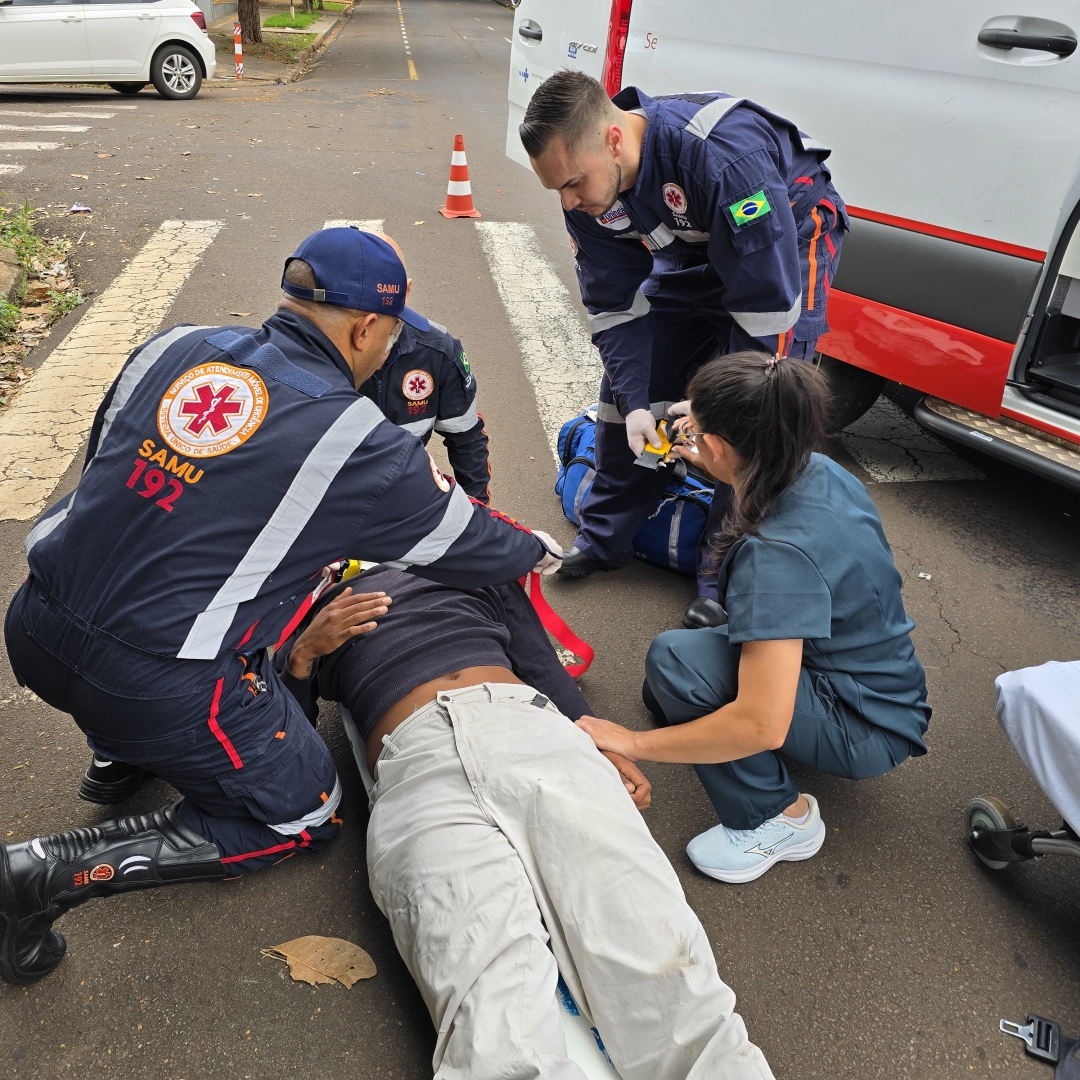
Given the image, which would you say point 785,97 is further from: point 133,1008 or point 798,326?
point 133,1008

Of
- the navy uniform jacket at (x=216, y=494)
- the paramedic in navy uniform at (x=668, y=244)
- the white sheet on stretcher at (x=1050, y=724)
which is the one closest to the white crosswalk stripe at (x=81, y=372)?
the navy uniform jacket at (x=216, y=494)

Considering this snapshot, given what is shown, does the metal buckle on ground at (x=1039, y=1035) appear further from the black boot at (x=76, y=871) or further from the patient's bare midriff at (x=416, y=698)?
the black boot at (x=76, y=871)

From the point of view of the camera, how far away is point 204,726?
78.0 inches

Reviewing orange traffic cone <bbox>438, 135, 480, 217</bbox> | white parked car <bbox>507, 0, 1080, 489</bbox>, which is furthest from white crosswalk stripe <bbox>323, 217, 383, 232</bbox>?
white parked car <bbox>507, 0, 1080, 489</bbox>

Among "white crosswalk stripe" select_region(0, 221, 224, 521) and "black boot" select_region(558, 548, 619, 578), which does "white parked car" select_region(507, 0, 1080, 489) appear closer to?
"black boot" select_region(558, 548, 619, 578)

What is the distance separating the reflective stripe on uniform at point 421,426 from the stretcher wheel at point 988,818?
6.58 ft

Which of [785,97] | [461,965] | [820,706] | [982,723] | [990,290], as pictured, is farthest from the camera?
[785,97]

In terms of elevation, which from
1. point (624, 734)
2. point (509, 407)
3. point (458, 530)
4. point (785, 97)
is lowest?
point (509, 407)

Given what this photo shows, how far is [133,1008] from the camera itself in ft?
6.47

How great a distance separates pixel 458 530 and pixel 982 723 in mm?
1853

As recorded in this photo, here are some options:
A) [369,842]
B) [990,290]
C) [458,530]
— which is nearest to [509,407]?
[990,290]

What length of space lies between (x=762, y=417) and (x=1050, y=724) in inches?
36.6

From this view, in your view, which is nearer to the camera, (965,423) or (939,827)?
(939,827)

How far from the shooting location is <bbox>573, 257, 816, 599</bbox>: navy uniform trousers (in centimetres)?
317
